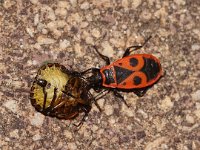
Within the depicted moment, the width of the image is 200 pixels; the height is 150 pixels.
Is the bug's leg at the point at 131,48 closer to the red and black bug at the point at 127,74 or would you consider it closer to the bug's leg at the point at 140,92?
the red and black bug at the point at 127,74

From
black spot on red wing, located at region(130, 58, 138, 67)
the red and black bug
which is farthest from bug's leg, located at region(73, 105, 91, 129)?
black spot on red wing, located at region(130, 58, 138, 67)

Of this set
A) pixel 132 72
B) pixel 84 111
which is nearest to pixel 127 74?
pixel 132 72

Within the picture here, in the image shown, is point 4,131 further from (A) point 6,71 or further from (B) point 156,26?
(B) point 156,26

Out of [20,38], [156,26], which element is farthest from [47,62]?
[156,26]

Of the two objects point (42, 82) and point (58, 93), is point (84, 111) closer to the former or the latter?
point (58, 93)

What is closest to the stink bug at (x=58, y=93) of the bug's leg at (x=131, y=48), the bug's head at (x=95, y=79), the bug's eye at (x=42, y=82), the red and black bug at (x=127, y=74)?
the bug's eye at (x=42, y=82)

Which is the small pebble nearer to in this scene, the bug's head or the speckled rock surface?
the speckled rock surface
